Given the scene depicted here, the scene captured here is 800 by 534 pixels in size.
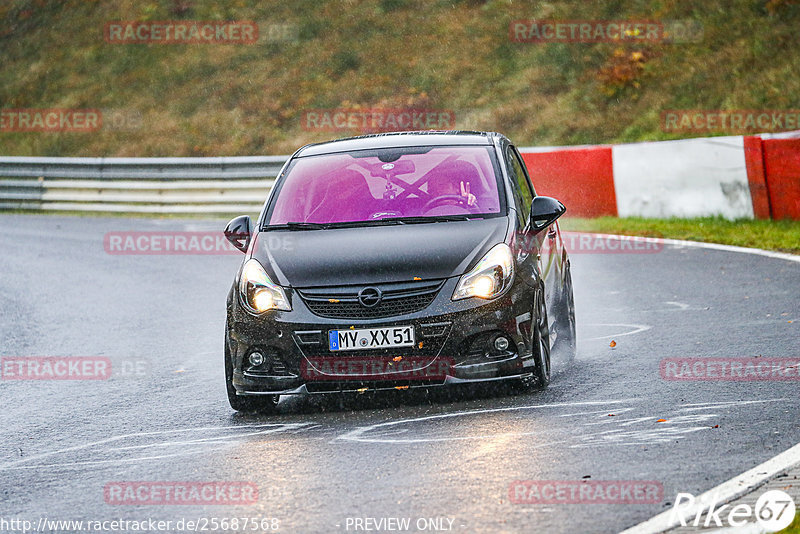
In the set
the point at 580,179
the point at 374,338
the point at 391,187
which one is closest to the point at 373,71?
the point at 580,179

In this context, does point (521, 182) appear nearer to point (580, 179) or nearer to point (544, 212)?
point (544, 212)

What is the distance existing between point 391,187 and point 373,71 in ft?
87.5

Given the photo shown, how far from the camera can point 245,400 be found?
7.87 meters

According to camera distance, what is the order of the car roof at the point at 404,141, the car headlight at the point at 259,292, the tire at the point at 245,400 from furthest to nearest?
the car roof at the point at 404,141 < the tire at the point at 245,400 < the car headlight at the point at 259,292

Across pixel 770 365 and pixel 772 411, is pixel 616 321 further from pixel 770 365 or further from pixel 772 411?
pixel 772 411

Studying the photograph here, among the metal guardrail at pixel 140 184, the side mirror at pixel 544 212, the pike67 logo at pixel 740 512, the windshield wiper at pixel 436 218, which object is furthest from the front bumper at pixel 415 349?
the metal guardrail at pixel 140 184

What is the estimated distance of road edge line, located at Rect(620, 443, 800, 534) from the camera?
5004mm

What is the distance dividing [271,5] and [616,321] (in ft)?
102

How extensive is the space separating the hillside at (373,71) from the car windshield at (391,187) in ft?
62.0

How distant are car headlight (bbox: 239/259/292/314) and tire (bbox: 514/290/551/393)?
1.46 m

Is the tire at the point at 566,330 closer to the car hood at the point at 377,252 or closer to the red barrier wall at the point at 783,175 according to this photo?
the car hood at the point at 377,252

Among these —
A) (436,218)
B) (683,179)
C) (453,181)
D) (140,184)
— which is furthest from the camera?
(140,184)

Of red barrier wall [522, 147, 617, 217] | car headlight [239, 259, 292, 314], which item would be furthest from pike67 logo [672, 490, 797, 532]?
red barrier wall [522, 147, 617, 217]

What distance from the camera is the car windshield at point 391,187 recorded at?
27.9 ft
